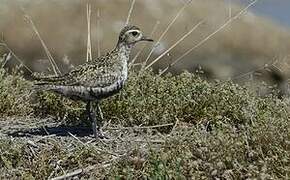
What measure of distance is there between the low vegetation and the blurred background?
14.1ft

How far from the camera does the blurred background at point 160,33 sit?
13.2 m

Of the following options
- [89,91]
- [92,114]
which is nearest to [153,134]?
[92,114]

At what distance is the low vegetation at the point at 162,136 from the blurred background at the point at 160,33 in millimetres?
4310

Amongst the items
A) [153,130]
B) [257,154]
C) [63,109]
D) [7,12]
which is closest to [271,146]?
[257,154]

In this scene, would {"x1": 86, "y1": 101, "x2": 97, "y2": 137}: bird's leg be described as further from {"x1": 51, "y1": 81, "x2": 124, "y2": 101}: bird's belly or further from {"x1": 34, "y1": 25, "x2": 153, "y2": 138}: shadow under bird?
{"x1": 51, "y1": 81, "x2": 124, "y2": 101}: bird's belly

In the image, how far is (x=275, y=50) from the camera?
14.6 meters

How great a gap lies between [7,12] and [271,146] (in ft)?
26.9

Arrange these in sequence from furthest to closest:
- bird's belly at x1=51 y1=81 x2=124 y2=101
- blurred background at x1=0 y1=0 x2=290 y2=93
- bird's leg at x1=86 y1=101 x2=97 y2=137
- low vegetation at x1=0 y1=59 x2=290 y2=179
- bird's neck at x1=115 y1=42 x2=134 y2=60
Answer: blurred background at x1=0 y1=0 x2=290 y2=93 → bird's neck at x1=115 y1=42 x2=134 y2=60 → bird's leg at x1=86 y1=101 x2=97 y2=137 → bird's belly at x1=51 y1=81 x2=124 y2=101 → low vegetation at x1=0 y1=59 x2=290 y2=179

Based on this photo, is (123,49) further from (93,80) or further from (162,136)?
(162,136)

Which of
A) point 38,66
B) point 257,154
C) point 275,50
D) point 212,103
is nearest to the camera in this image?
point 257,154

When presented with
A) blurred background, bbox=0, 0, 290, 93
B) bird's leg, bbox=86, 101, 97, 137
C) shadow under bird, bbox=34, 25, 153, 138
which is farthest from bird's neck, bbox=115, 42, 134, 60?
blurred background, bbox=0, 0, 290, 93

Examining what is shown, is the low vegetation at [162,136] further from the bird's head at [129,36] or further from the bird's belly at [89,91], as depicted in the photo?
the bird's head at [129,36]

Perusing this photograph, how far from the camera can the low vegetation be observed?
19.3 feet

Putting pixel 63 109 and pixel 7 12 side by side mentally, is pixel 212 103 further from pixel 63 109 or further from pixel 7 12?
pixel 7 12
